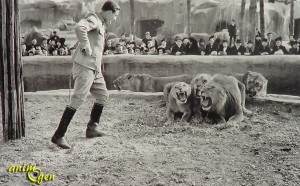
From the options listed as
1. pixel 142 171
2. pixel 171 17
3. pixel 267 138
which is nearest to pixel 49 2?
pixel 171 17

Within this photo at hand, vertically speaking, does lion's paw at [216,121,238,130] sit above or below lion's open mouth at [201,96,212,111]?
below

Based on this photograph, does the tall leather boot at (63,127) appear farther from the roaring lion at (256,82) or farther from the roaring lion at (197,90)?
the roaring lion at (256,82)

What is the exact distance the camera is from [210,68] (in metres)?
4.14

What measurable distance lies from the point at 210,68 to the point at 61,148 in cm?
173

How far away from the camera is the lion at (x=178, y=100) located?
13.3 ft

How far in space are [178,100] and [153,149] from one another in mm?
757

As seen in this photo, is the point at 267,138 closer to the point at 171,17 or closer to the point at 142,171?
the point at 142,171

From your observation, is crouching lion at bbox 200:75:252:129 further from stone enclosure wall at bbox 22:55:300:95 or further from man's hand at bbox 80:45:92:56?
man's hand at bbox 80:45:92:56

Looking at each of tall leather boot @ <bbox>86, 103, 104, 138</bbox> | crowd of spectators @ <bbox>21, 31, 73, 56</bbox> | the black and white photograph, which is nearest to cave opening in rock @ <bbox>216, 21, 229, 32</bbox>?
the black and white photograph

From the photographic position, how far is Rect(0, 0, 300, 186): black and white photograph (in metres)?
3.41

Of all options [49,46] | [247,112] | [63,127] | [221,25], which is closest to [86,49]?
[63,127]

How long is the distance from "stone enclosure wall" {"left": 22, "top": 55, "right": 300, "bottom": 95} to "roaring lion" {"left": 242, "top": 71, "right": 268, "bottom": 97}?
1.8 inches

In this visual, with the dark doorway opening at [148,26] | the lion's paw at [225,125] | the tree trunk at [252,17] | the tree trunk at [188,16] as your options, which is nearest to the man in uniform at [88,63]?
the dark doorway opening at [148,26]

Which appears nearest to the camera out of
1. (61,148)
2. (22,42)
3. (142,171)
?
(142,171)
